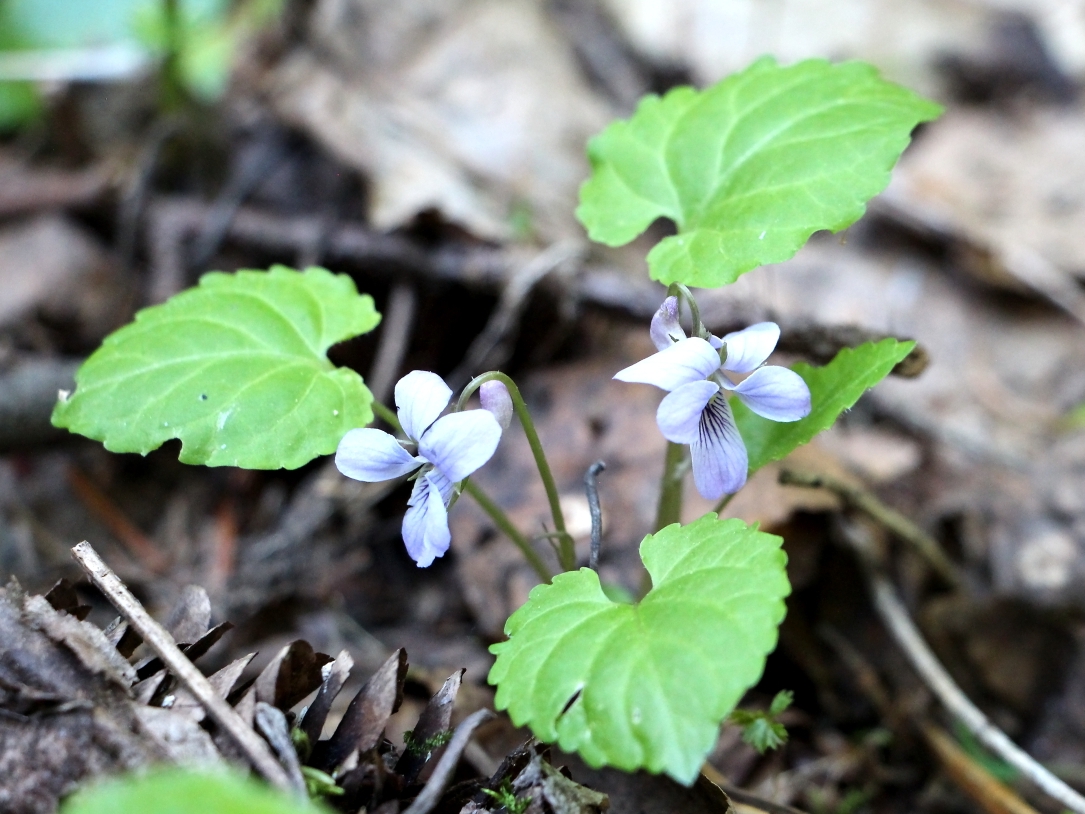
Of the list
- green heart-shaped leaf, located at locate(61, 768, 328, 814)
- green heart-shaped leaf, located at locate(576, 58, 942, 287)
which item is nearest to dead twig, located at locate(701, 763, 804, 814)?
green heart-shaped leaf, located at locate(576, 58, 942, 287)

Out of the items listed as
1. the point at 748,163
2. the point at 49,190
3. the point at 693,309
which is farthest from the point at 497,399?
the point at 49,190

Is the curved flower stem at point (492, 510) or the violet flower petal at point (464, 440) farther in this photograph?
the curved flower stem at point (492, 510)

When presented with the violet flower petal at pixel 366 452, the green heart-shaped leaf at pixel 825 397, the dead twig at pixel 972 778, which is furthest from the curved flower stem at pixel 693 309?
the dead twig at pixel 972 778

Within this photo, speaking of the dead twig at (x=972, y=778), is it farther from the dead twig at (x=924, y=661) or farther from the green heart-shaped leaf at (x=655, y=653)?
the green heart-shaped leaf at (x=655, y=653)

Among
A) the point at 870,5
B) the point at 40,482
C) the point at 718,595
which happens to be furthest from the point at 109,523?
the point at 870,5

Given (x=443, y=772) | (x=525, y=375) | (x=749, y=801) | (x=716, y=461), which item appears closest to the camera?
(x=443, y=772)

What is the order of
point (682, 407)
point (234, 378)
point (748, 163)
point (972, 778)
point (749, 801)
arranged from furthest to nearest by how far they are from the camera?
1. point (972, 778)
2. point (748, 163)
3. point (234, 378)
4. point (749, 801)
5. point (682, 407)

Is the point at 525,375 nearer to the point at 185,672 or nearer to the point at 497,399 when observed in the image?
the point at 497,399
